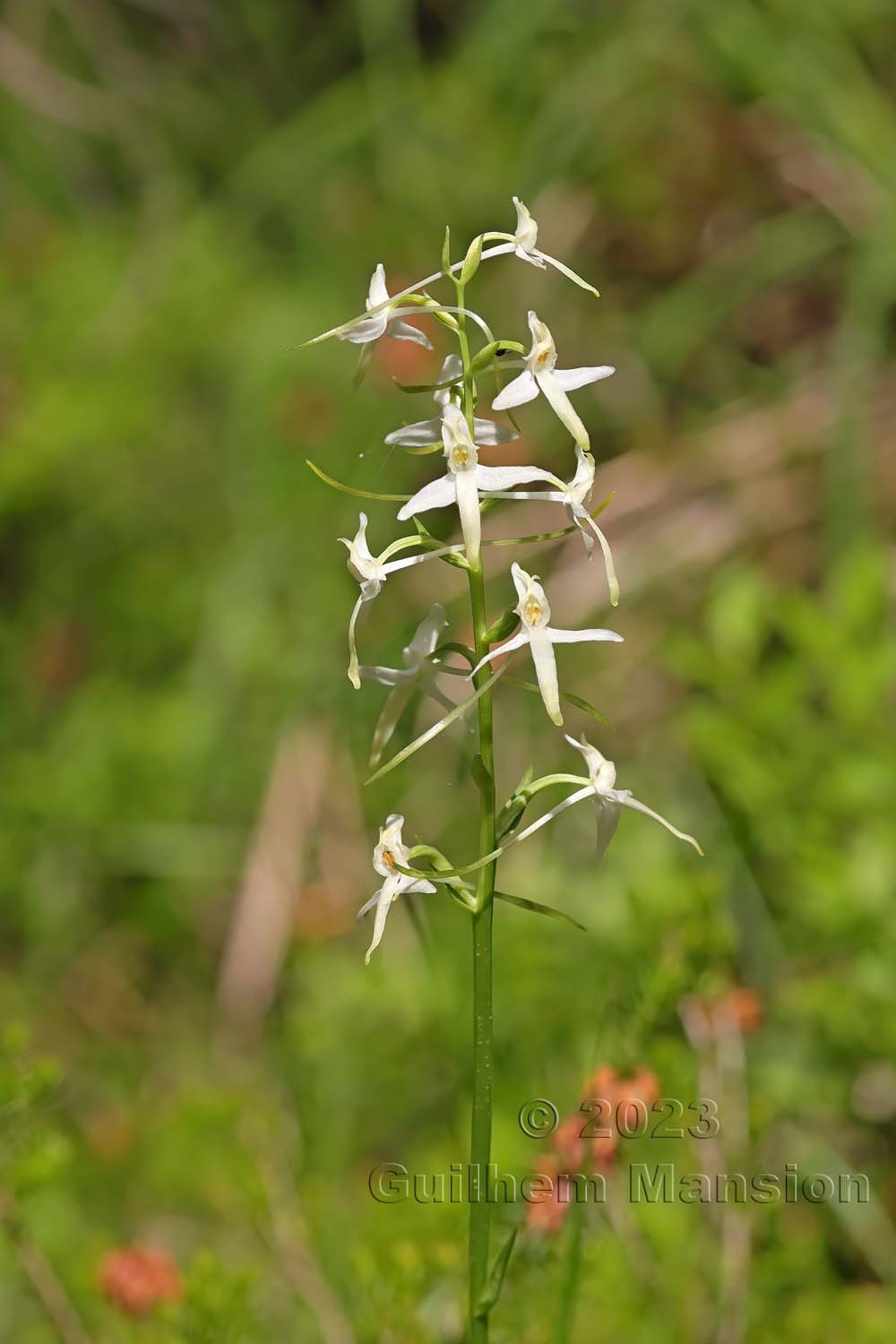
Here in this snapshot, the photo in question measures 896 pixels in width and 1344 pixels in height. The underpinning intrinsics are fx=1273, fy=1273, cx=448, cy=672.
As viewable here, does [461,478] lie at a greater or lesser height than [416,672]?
greater

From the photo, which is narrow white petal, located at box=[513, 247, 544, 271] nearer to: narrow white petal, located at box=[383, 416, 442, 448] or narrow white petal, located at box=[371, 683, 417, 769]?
narrow white petal, located at box=[383, 416, 442, 448]

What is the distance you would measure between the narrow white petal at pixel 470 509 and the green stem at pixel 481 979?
18mm

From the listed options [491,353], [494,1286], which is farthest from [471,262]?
[494,1286]

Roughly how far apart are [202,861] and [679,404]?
6.73 ft

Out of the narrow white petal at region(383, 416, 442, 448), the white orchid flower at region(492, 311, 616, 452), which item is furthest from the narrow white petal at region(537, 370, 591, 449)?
the narrow white petal at region(383, 416, 442, 448)

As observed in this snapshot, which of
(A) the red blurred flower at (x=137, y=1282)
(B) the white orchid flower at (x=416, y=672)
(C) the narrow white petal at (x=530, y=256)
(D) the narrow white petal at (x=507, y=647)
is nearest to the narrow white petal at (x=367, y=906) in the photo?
(B) the white orchid flower at (x=416, y=672)

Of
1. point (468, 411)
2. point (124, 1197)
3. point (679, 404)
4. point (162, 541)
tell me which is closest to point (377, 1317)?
point (468, 411)

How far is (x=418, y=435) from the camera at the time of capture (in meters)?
1.11

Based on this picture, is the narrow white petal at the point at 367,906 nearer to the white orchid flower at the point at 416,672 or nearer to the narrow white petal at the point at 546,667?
the white orchid flower at the point at 416,672

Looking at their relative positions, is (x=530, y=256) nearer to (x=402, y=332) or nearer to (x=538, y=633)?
(x=402, y=332)

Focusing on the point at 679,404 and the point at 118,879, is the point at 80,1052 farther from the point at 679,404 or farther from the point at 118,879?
the point at 679,404

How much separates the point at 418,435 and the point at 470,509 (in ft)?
0.31

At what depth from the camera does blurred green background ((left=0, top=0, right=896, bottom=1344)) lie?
1784 mm

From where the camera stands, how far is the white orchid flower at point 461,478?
1062 mm
